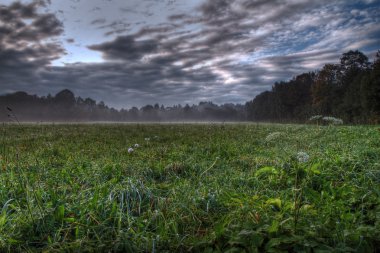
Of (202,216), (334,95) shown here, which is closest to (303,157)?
(202,216)

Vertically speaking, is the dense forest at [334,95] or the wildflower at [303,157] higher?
the dense forest at [334,95]

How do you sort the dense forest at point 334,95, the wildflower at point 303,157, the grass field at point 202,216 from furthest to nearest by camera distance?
the dense forest at point 334,95 < the wildflower at point 303,157 < the grass field at point 202,216

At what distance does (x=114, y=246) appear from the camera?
10.2 feet

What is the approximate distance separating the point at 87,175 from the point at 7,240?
300 centimetres

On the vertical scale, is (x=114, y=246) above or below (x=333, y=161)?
below

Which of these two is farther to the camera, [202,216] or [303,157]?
[303,157]

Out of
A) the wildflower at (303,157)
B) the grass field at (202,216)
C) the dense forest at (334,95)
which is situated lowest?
the grass field at (202,216)

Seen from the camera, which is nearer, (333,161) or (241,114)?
(333,161)

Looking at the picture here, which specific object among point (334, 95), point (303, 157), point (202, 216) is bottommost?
point (202, 216)

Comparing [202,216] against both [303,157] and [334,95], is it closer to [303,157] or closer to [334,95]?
[303,157]

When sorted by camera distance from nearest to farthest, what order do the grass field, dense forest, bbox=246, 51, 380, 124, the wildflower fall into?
the grass field
the wildflower
dense forest, bbox=246, 51, 380, 124

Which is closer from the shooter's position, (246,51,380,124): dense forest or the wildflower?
the wildflower

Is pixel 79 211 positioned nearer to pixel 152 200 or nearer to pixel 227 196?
pixel 152 200

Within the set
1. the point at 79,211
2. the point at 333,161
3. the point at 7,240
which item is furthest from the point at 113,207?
the point at 333,161
